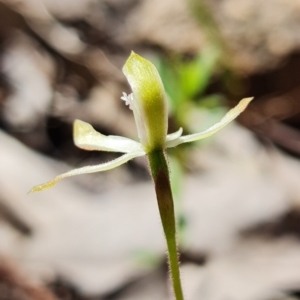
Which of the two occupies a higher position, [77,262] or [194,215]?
[194,215]

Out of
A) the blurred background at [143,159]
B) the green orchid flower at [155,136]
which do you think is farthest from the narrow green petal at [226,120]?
the blurred background at [143,159]

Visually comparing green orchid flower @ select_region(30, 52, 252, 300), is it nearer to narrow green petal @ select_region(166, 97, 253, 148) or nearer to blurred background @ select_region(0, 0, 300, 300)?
narrow green petal @ select_region(166, 97, 253, 148)

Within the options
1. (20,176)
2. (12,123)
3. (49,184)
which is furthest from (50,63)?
(49,184)

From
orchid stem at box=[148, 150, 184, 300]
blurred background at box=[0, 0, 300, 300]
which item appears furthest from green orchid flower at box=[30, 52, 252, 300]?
blurred background at box=[0, 0, 300, 300]

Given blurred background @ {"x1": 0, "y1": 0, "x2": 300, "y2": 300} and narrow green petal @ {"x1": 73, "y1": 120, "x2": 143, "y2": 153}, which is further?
blurred background @ {"x1": 0, "y1": 0, "x2": 300, "y2": 300}

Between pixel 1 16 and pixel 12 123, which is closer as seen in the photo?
pixel 12 123

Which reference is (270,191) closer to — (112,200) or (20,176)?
(112,200)
